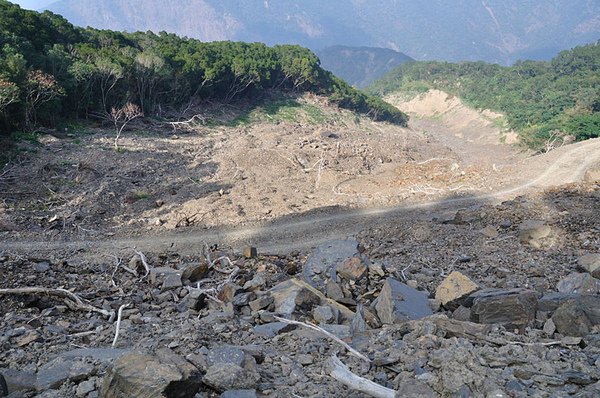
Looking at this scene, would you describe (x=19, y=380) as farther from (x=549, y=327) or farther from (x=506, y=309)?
(x=549, y=327)

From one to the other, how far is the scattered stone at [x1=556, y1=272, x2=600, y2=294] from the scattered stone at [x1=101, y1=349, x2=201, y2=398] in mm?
5590

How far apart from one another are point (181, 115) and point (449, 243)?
25.1 m

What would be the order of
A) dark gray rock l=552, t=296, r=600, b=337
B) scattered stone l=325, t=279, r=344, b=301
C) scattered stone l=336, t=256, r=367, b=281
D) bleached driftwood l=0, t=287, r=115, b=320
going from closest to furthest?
dark gray rock l=552, t=296, r=600, b=337, bleached driftwood l=0, t=287, r=115, b=320, scattered stone l=325, t=279, r=344, b=301, scattered stone l=336, t=256, r=367, b=281

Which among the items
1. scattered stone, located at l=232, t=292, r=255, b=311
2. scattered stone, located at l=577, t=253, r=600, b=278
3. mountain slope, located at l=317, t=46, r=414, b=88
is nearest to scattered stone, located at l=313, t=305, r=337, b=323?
scattered stone, located at l=232, t=292, r=255, b=311

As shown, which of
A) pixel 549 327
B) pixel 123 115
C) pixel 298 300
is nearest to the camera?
pixel 549 327

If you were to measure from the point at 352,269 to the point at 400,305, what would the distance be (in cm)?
191

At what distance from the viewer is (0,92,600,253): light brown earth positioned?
1405 centimetres

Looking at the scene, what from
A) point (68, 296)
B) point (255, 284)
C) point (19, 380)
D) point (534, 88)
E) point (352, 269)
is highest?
point (534, 88)

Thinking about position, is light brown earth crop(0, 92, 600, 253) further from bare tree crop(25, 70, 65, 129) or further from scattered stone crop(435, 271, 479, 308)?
scattered stone crop(435, 271, 479, 308)

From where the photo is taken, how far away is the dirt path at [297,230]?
12656 mm

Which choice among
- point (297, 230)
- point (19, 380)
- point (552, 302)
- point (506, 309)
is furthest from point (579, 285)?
point (297, 230)

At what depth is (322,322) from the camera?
5727 mm

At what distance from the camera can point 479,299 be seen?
221 inches

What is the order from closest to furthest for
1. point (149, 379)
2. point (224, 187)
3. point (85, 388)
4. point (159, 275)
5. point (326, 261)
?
point (149, 379)
point (85, 388)
point (326, 261)
point (159, 275)
point (224, 187)
